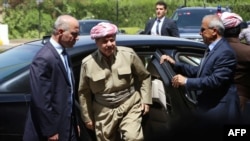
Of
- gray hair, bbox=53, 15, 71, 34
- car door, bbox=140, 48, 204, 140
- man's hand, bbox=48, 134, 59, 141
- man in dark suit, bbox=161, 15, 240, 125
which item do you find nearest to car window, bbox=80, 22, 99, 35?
car door, bbox=140, 48, 204, 140

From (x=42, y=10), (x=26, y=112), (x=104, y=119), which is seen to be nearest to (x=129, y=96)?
(x=104, y=119)

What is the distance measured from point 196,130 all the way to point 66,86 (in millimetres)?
1342

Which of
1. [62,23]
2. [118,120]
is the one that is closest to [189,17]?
[118,120]

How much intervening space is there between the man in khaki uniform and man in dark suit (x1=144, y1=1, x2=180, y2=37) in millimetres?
3981

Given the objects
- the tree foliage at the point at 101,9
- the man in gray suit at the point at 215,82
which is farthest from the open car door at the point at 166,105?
the tree foliage at the point at 101,9

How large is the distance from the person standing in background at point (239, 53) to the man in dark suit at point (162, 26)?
147 inches

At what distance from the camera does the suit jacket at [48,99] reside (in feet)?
11.6

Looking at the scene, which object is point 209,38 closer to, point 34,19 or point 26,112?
point 26,112

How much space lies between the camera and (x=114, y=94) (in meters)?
4.14

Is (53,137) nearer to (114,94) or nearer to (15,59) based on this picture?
(114,94)

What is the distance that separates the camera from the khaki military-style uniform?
13.5 feet

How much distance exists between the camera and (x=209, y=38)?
4098 mm

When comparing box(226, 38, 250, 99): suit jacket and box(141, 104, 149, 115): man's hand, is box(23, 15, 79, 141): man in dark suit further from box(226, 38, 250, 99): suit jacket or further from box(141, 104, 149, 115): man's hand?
box(226, 38, 250, 99): suit jacket

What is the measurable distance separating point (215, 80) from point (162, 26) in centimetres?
432
